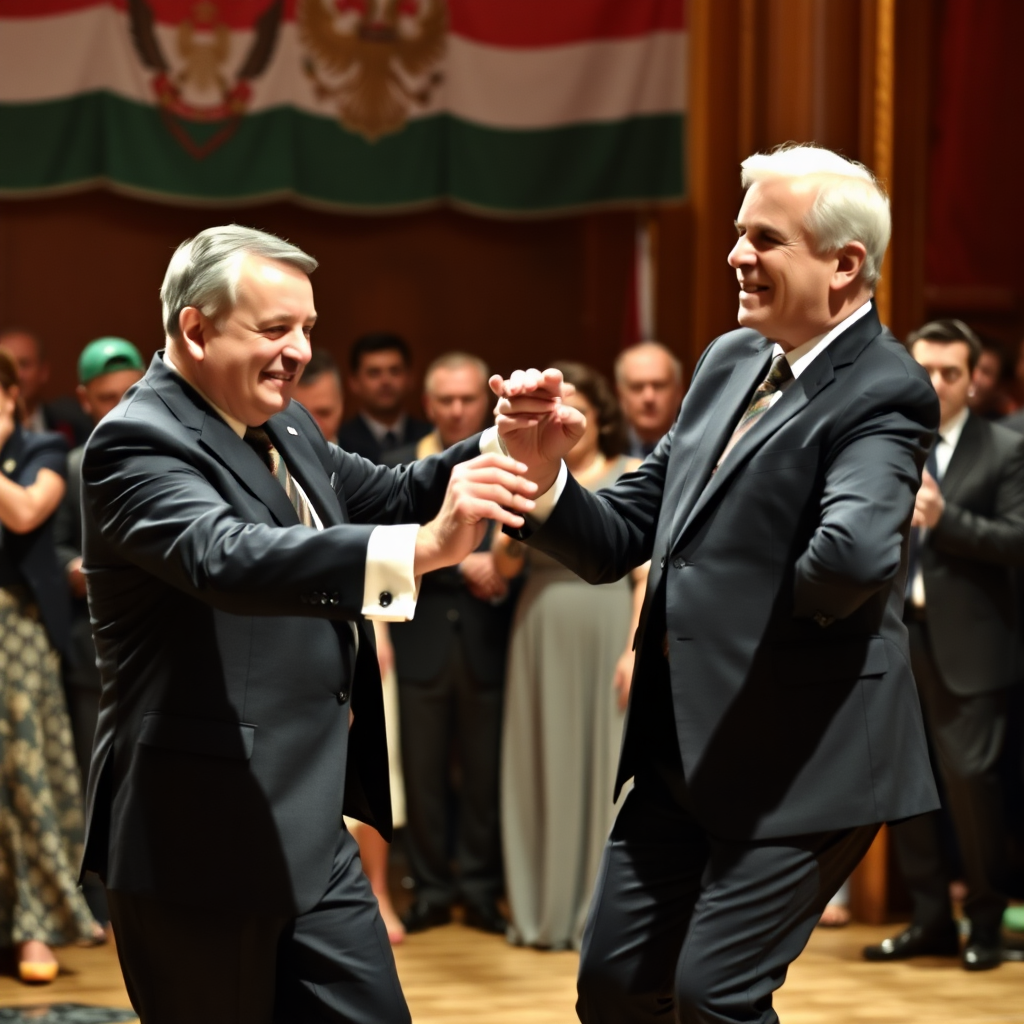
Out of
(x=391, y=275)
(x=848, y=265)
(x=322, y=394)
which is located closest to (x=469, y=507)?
(x=848, y=265)

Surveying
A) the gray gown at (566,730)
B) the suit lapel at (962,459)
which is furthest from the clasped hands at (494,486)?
the suit lapel at (962,459)

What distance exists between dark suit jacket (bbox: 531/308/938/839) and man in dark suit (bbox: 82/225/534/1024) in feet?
1.38

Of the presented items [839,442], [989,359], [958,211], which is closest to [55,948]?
[839,442]

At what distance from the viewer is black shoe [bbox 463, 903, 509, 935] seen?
15.6 ft

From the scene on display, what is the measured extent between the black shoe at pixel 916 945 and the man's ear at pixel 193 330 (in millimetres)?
3044

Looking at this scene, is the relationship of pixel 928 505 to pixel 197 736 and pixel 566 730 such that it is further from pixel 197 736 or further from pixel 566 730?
pixel 197 736

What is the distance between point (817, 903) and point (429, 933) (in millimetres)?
2535

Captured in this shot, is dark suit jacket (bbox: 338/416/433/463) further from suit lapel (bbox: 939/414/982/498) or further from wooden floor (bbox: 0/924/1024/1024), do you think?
suit lapel (bbox: 939/414/982/498)

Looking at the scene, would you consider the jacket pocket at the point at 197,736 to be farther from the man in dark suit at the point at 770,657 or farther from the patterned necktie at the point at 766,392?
the patterned necktie at the point at 766,392

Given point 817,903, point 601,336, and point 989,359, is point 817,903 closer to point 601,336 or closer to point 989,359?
point 989,359

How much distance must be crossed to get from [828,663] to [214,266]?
1.05 metres

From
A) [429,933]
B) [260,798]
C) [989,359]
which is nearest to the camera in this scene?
[260,798]

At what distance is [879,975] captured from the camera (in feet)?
14.4

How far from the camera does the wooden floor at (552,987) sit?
3.98 m
